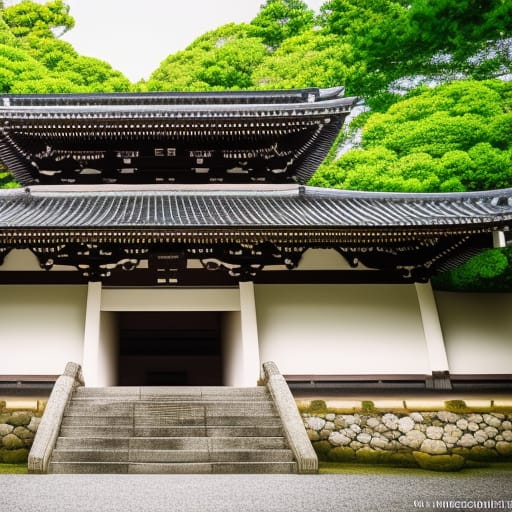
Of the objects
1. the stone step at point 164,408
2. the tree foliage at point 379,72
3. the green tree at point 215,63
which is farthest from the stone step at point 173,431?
the green tree at point 215,63

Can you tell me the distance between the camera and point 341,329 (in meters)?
10.7

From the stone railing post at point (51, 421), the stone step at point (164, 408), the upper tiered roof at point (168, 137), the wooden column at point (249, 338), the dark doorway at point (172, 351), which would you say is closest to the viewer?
the stone railing post at point (51, 421)

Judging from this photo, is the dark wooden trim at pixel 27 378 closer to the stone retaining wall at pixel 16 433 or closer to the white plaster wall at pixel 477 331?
the stone retaining wall at pixel 16 433

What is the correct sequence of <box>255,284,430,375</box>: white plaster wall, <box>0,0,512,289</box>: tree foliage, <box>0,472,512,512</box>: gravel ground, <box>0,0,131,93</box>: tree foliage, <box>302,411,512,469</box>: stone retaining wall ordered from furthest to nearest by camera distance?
<box>0,0,131,93</box>: tree foliage, <box>0,0,512,289</box>: tree foliage, <box>255,284,430,375</box>: white plaster wall, <box>302,411,512,469</box>: stone retaining wall, <box>0,472,512,512</box>: gravel ground

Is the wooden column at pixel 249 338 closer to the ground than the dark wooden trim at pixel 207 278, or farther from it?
closer to the ground

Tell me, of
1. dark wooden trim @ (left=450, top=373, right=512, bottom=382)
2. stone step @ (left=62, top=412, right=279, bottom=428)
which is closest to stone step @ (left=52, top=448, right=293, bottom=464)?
stone step @ (left=62, top=412, right=279, bottom=428)

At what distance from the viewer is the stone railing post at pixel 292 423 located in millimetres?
6754

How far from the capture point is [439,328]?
10.6 meters

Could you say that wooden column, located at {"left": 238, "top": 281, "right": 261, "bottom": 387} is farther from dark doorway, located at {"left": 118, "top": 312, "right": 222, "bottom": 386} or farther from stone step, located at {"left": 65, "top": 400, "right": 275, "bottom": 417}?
dark doorway, located at {"left": 118, "top": 312, "right": 222, "bottom": 386}

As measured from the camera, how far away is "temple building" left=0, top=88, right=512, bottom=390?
977 centimetres

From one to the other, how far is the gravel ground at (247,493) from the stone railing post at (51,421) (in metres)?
0.26

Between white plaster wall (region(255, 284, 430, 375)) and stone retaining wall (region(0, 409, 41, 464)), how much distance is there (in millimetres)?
4560

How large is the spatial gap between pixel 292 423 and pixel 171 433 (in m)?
1.87

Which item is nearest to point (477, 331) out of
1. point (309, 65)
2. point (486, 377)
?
point (486, 377)
